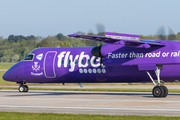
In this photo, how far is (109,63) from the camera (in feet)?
78.3

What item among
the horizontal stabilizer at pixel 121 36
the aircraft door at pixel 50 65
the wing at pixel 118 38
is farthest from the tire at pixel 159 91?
the aircraft door at pixel 50 65

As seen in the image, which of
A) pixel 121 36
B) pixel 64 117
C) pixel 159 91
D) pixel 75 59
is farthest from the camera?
pixel 75 59

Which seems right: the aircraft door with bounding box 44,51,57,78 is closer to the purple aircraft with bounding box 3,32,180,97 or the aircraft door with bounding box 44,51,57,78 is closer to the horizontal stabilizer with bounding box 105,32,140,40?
the purple aircraft with bounding box 3,32,180,97

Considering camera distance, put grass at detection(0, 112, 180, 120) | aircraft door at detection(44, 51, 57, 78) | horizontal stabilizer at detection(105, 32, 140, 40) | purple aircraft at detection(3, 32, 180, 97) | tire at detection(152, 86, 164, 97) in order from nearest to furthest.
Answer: grass at detection(0, 112, 180, 120), horizontal stabilizer at detection(105, 32, 140, 40), purple aircraft at detection(3, 32, 180, 97), tire at detection(152, 86, 164, 97), aircraft door at detection(44, 51, 57, 78)

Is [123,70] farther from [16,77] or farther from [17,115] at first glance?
[17,115]

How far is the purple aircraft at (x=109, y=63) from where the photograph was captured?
2245cm

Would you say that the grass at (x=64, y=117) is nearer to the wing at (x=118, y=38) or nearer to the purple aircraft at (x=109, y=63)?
the wing at (x=118, y=38)

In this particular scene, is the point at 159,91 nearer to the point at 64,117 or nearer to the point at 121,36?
the point at 121,36

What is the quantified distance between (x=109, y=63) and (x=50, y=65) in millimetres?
A: 5896

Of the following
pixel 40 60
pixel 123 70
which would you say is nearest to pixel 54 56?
pixel 40 60

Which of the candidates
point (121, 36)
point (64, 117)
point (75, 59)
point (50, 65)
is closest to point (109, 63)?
point (121, 36)

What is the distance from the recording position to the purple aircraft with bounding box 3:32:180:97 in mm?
22453

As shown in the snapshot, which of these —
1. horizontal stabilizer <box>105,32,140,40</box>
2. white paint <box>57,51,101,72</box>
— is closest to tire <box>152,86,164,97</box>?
horizontal stabilizer <box>105,32,140,40</box>

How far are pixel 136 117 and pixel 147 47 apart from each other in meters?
9.63
